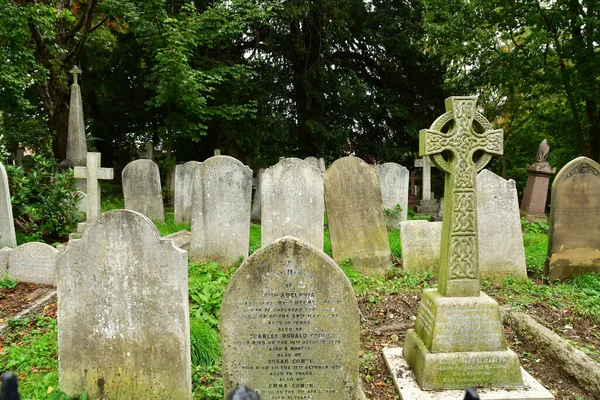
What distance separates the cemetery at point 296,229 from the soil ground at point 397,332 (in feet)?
0.09

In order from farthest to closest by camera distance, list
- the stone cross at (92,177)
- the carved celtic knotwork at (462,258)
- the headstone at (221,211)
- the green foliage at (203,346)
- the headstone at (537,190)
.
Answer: the headstone at (537,190)
the stone cross at (92,177)
the headstone at (221,211)
the green foliage at (203,346)
the carved celtic knotwork at (462,258)

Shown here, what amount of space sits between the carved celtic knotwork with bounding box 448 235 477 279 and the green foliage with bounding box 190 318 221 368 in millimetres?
2263

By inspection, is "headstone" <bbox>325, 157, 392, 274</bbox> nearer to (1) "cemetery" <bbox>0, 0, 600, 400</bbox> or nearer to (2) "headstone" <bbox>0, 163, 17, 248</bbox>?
(1) "cemetery" <bbox>0, 0, 600, 400</bbox>

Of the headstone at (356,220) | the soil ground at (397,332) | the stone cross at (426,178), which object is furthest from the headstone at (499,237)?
the stone cross at (426,178)

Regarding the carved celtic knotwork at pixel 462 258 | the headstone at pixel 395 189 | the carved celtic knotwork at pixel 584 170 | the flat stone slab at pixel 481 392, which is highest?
the carved celtic knotwork at pixel 584 170

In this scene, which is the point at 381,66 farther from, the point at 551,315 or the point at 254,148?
the point at 551,315

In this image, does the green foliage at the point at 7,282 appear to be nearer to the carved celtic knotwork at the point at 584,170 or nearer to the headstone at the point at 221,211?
the headstone at the point at 221,211

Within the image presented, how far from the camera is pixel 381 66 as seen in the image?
18484 millimetres

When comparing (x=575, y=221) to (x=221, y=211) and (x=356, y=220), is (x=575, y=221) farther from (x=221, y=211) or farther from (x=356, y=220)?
(x=221, y=211)

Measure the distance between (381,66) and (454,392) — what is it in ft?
55.5

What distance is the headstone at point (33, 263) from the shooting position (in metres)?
5.60

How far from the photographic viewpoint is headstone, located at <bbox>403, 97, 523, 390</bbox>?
11.5 ft

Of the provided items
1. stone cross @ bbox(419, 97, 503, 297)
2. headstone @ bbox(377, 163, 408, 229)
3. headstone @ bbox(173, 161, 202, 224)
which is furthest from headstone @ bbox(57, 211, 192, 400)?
headstone @ bbox(377, 163, 408, 229)

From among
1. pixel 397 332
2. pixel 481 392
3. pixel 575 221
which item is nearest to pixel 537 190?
pixel 575 221
